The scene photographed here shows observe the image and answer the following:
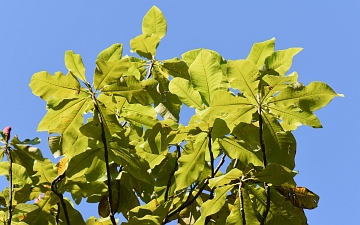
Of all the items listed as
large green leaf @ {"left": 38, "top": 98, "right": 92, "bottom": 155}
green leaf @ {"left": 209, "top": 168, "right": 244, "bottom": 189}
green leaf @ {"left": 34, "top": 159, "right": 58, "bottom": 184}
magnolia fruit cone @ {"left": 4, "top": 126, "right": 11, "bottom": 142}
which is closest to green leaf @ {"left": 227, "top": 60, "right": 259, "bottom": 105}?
green leaf @ {"left": 209, "top": 168, "right": 244, "bottom": 189}

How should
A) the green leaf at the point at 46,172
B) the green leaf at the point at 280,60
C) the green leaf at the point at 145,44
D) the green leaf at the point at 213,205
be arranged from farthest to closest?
1. the green leaf at the point at 145,44
2. the green leaf at the point at 46,172
3. the green leaf at the point at 280,60
4. the green leaf at the point at 213,205

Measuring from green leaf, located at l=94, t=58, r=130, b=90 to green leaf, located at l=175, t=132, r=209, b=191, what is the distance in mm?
493

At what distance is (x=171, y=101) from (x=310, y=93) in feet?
3.20

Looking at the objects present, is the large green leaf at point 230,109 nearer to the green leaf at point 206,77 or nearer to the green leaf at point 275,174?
the green leaf at point 206,77

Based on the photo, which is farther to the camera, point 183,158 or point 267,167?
point 183,158

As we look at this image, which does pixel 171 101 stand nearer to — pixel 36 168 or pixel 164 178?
pixel 164 178

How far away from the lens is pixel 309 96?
7.20 feet

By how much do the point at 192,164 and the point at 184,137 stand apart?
141mm

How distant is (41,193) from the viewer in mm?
2713

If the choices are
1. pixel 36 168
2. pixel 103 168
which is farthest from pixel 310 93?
pixel 36 168

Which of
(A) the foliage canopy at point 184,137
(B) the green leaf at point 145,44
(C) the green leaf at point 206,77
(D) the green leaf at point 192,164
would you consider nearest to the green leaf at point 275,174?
(A) the foliage canopy at point 184,137

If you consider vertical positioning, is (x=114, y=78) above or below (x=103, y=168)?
above

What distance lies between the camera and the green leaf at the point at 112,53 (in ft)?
8.73

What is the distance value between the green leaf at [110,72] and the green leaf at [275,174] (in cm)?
78
